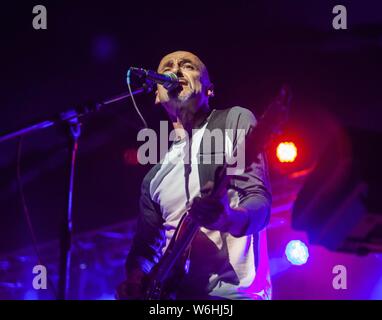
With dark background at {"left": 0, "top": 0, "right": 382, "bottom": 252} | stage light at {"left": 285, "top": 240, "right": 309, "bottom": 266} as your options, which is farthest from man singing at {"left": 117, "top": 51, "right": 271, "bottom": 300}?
stage light at {"left": 285, "top": 240, "right": 309, "bottom": 266}

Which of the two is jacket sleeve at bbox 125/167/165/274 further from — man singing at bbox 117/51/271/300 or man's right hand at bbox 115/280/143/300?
man's right hand at bbox 115/280/143/300

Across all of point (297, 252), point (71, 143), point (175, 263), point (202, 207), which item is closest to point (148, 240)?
point (175, 263)

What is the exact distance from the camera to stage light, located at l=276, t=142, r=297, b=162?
4.43m

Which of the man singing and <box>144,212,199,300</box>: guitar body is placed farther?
<box>144,212,199,300</box>: guitar body

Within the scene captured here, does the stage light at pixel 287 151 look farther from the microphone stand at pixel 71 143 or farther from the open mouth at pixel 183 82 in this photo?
the microphone stand at pixel 71 143

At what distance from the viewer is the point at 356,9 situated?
407cm

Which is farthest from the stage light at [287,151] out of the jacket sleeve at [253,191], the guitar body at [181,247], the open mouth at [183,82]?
the guitar body at [181,247]

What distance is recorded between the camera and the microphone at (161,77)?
2510 mm

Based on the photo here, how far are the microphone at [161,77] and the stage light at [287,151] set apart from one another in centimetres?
192

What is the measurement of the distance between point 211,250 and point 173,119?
104cm

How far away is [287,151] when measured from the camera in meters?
4.46

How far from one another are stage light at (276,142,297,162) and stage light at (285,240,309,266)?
75 cm

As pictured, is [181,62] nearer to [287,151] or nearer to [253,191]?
[253,191]

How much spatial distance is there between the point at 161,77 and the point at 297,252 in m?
2.28
